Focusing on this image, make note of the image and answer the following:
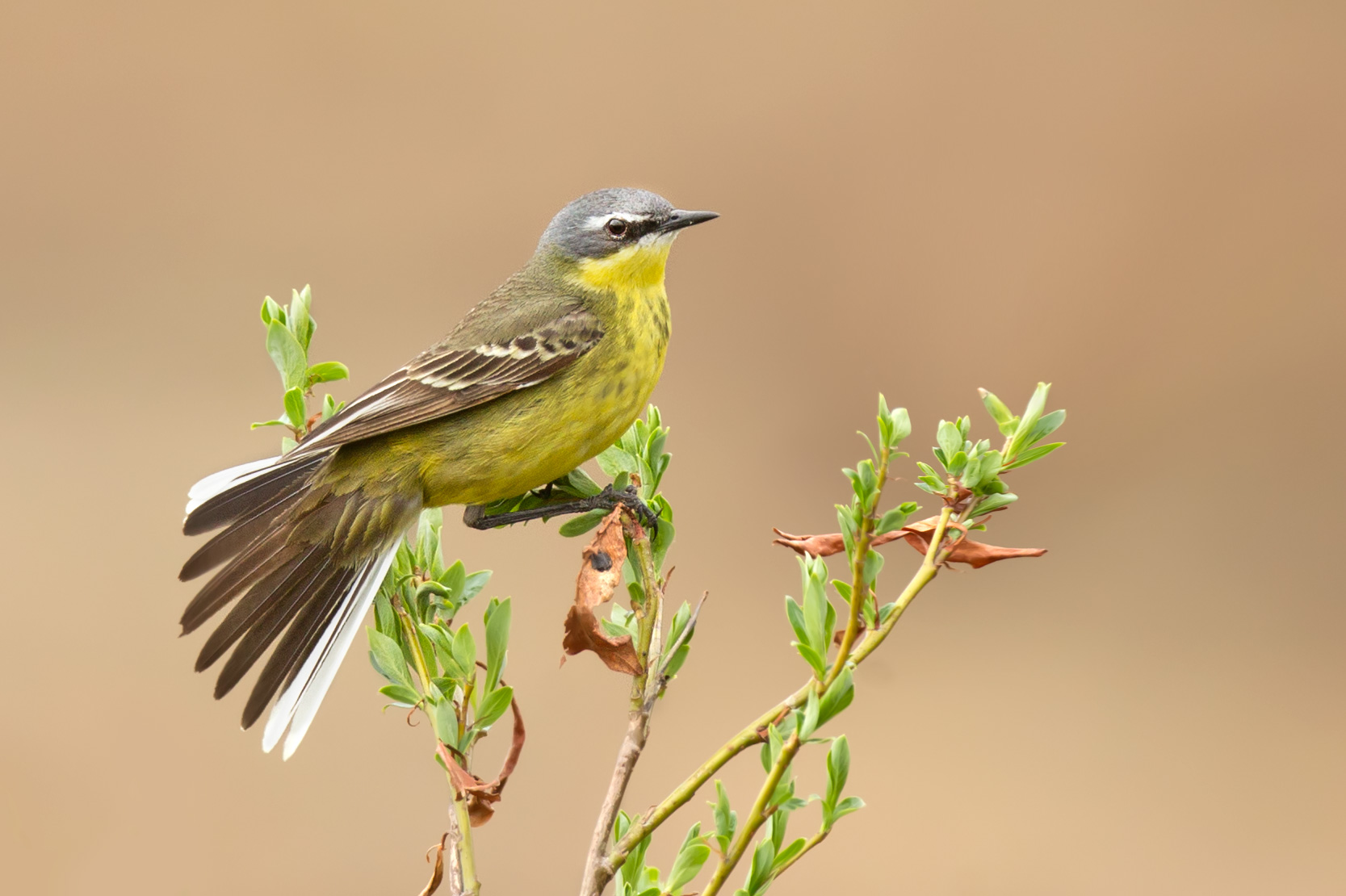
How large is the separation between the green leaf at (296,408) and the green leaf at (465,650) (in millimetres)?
662

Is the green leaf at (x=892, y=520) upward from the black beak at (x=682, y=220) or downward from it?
downward

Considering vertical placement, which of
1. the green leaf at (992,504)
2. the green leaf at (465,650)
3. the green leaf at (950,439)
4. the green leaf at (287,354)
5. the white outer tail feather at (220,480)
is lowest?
the green leaf at (465,650)

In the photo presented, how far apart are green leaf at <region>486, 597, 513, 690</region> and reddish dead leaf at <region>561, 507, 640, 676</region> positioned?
3.7 inches

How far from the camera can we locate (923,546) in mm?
1619

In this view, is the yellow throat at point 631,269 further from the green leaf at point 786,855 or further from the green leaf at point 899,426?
the green leaf at point 786,855

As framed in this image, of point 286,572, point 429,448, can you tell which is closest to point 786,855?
point 286,572


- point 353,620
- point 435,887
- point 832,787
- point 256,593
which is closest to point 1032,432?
point 832,787

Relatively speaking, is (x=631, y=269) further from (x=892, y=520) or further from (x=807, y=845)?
(x=807, y=845)

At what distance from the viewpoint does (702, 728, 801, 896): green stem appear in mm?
1360

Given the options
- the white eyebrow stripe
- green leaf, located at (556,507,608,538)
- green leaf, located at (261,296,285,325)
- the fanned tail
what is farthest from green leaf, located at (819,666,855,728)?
the white eyebrow stripe

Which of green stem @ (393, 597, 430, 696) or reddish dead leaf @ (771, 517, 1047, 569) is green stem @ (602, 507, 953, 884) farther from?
green stem @ (393, 597, 430, 696)

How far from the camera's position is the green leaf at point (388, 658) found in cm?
176

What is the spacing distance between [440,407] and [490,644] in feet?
4.28

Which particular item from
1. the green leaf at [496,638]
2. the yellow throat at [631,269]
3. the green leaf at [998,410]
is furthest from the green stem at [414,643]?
the yellow throat at [631,269]
